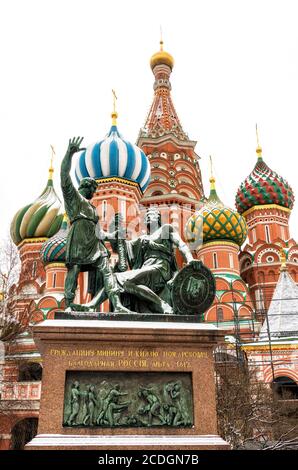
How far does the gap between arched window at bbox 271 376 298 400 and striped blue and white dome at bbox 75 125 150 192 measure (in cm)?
1440

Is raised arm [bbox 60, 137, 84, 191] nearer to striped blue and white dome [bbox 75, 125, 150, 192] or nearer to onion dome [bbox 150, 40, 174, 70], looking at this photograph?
striped blue and white dome [bbox 75, 125, 150, 192]

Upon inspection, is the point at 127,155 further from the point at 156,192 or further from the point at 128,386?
the point at 128,386

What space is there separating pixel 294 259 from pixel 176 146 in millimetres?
12179

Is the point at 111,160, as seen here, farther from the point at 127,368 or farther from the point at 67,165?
the point at 127,368

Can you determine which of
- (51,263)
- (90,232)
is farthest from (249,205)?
(90,232)

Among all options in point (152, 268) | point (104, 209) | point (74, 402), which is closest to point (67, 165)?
point (152, 268)

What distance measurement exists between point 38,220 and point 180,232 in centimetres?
1048

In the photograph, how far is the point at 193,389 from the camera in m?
6.11

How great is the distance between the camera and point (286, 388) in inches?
787

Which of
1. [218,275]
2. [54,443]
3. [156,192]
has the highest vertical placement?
[156,192]

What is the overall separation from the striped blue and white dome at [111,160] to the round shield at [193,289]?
2196 cm

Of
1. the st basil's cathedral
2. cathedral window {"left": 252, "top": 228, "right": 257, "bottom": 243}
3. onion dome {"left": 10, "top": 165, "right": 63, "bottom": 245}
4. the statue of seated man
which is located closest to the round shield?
the statue of seated man

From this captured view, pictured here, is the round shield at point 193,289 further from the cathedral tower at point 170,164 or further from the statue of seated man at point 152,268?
the cathedral tower at point 170,164

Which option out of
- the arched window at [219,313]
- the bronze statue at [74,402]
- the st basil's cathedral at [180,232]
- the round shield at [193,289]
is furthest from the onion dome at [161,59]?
the bronze statue at [74,402]
